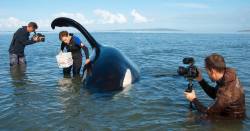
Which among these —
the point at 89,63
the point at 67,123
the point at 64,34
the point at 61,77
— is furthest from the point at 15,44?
the point at 67,123

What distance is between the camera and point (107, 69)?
1157 cm

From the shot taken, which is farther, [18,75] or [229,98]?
[18,75]

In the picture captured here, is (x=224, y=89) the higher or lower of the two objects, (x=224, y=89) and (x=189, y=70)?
the lower

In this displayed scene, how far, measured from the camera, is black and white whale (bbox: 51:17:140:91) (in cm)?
1140

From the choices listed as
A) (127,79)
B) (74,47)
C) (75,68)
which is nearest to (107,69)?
(127,79)

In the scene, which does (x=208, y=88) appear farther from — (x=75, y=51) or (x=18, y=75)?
(x=18, y=75)

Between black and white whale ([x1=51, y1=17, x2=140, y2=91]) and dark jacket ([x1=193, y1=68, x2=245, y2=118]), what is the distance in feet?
11.8

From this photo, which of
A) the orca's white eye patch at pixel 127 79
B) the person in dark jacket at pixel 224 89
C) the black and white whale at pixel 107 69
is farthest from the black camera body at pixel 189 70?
the orca's white eye patch at pixel 127 79

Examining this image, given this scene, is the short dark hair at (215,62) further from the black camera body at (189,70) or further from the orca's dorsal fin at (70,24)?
the orca's dorsal fin at (70,24)

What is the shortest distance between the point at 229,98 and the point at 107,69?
15.1ft

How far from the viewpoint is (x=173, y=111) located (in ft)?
31.5

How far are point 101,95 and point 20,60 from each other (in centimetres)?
767

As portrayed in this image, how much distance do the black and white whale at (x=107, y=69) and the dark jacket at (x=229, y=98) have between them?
361 cm

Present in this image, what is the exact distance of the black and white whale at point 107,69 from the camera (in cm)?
1140
